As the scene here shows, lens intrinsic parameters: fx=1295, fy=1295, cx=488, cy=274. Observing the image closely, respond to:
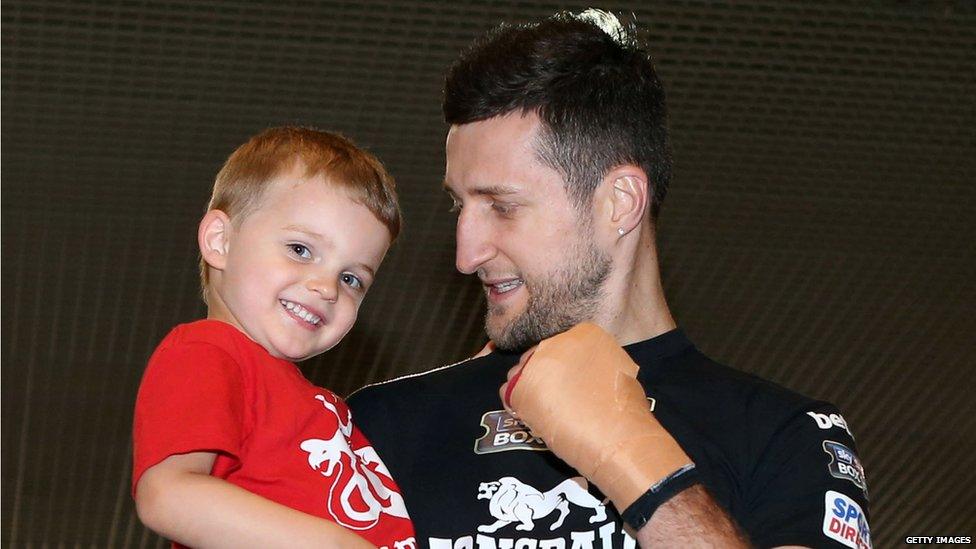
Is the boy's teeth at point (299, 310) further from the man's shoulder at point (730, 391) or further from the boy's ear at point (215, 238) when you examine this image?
the man's shoulder at point (730, 391)

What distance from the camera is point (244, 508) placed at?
1.28m

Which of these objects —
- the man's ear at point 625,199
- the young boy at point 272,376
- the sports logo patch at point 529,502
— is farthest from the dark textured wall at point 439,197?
the sports logo patch at point 529,502

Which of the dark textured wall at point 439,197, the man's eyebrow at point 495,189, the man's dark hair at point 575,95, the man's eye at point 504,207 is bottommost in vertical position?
the dark textured wall at point 439,197

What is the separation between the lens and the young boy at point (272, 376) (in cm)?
130

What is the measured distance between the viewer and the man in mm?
1416

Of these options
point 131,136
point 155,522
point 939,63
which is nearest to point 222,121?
point 131,136

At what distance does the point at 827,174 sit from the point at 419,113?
1176 millimetres

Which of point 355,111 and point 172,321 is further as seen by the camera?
point 172,321

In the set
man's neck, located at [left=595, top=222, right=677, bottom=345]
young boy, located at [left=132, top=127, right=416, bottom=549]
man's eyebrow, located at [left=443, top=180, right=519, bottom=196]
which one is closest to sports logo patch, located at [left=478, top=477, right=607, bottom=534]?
young boy, located at [left=132, top=127, right=416, bottom=549]

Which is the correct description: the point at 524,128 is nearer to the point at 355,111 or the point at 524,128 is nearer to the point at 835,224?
the point at 355,111

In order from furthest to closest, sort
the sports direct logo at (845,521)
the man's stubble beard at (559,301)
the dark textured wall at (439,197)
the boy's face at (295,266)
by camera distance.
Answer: the dark textured wall at (439,197)
the man's stubble beard at (559,301)
the boy's face at (295,266)
the sports direct logo at (845,521)

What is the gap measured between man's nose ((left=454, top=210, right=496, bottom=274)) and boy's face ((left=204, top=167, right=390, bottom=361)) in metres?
0.13

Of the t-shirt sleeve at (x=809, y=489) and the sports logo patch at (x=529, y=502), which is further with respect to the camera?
the sports logo patch at (x=529, y=502)

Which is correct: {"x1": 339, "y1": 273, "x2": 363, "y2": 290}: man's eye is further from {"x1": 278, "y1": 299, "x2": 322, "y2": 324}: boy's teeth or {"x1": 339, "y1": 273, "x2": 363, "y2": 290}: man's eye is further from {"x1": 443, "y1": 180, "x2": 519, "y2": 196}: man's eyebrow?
{"x1": 443, "y1": 180, "x2": 519, "y2": 196}: man's eyebrow
